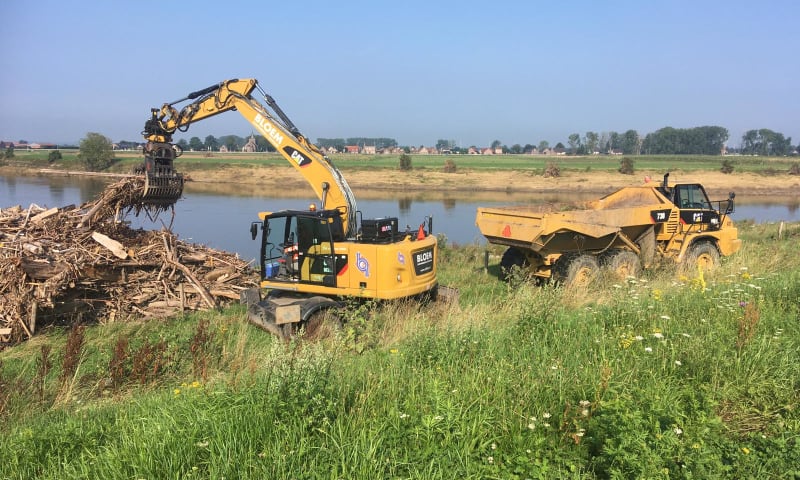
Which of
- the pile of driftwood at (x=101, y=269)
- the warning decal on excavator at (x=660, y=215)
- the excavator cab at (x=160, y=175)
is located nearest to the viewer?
the pile of driftwood at (x=101, y=269)

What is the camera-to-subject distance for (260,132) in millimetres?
11102

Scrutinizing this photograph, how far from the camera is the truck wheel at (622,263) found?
11531 mm

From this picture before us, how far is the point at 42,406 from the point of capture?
574cm

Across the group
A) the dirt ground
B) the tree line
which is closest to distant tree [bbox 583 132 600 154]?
the tree line

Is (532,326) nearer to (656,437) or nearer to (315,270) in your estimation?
(656,437)

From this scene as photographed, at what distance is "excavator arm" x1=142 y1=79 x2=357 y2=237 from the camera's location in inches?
392

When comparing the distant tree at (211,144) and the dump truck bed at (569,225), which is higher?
the distant tree at (211,144)

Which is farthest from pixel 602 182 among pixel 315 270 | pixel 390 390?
pixel 390 390

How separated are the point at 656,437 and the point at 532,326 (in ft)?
8.08

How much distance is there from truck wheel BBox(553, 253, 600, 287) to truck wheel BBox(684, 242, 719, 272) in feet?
9.22

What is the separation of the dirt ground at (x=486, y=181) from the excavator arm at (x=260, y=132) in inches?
1422

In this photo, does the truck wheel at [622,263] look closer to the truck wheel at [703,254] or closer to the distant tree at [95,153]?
the truck wheel at [703,254]

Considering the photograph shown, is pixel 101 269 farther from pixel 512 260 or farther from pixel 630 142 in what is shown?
pixel 630 142

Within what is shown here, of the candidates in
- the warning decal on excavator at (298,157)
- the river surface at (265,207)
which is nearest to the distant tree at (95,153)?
the river surface at (265,207)
